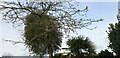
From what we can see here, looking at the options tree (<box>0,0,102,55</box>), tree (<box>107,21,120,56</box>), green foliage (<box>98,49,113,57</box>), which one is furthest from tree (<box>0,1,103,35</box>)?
green foliage (<box>98,49,113,57</box>)

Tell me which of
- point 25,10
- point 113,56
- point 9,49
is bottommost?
point 113,56

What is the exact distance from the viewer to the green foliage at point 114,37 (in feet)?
67.5

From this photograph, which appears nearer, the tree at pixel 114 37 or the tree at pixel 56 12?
the tree at pixel 56 12

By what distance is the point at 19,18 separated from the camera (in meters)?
3.31

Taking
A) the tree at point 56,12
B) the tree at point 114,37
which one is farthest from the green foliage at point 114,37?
the tree at point 56,12

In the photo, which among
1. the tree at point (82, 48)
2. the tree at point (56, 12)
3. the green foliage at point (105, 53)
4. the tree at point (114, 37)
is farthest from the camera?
the tree at point (82, 48)

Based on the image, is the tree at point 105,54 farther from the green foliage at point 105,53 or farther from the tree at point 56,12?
the tree at point 56,12

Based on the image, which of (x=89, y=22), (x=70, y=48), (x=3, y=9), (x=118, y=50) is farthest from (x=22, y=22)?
Answer: (x=70, y=48)

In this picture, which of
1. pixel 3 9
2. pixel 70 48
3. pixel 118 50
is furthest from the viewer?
pixel 70 48

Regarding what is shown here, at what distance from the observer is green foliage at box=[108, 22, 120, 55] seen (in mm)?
20578

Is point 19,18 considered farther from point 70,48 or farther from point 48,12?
point 70,48

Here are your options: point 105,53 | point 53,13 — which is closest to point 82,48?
point 105,53

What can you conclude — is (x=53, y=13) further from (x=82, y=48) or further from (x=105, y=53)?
(x=82, y=48)

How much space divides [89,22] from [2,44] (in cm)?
152
